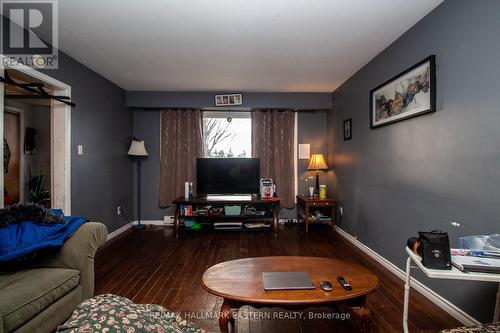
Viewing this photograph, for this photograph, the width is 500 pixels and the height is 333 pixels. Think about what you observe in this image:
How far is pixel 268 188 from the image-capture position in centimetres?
444

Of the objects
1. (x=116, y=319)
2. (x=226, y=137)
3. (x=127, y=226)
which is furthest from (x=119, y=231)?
(x=116, y=319)

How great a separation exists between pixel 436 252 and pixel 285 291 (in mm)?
808

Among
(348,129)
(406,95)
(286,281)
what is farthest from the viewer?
(348,129)

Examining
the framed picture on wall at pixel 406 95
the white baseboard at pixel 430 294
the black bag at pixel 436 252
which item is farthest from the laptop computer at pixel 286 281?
the framed picture on wall at pixel 406 95

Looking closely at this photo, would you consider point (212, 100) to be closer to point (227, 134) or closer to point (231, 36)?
point (227, 134)

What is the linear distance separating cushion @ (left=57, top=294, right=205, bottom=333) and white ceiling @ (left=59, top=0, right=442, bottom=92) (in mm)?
2122

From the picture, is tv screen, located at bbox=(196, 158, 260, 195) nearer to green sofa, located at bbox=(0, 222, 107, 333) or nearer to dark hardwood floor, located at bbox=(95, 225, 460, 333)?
dark hardwood floor, located at bbox=(95, 225, 460, 333)

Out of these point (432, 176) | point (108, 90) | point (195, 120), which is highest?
point (108, 90)

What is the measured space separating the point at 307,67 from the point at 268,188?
210cm

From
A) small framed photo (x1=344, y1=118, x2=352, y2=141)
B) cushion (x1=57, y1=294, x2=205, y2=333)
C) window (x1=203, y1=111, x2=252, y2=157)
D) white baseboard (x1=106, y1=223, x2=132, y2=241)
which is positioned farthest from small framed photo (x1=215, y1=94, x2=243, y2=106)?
cushion (x1=57, y1=294, x2=205, y2=333)

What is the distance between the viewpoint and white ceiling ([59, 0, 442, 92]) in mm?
2043

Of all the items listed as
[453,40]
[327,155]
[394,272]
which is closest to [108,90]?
[327,155]

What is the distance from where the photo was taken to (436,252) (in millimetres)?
1261

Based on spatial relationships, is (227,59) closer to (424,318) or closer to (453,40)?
(453,40)
